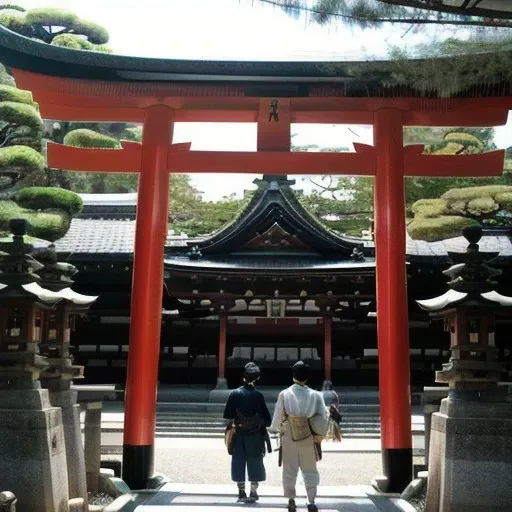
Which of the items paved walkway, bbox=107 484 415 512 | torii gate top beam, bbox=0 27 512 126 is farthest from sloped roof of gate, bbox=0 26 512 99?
paved walkway, bbox=107 484 415 512

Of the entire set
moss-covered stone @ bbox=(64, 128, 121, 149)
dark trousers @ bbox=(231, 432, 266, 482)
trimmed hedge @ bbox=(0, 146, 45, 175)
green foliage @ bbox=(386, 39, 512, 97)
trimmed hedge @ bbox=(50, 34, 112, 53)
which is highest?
trimmed hedge @ bbox=(50, 34, 112, 53)

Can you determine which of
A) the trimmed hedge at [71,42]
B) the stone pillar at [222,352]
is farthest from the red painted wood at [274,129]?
the trimmed hedge at [71,42]

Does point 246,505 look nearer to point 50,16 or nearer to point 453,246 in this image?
point 453,246

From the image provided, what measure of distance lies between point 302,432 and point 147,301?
109 inches

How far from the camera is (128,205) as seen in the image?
20.4 meters

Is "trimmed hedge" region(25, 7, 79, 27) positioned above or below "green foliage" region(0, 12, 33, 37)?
above

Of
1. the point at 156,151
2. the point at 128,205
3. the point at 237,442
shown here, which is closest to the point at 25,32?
the point at 128,205

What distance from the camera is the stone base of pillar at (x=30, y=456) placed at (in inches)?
227

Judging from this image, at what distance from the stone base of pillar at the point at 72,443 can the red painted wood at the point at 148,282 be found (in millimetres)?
1142

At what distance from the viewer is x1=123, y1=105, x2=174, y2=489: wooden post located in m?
8.23

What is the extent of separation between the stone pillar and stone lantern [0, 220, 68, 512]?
380 inches

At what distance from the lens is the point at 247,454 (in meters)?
7.36

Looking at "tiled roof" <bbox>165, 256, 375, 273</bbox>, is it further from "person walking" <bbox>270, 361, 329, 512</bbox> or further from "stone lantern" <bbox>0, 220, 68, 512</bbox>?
"person walking" <bbox>270, 361, 329, 512</bbox>

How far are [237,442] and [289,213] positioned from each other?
9674 mm
